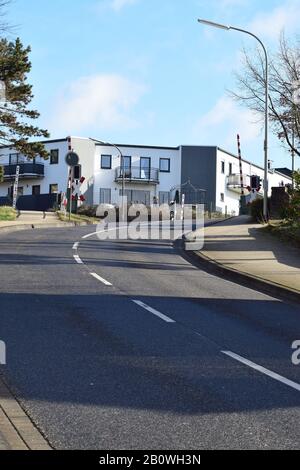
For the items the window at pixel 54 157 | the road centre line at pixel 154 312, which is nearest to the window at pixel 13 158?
the window at pixel 54 157

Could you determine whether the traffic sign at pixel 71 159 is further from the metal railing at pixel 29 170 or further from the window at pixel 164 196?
the window at pixel 164 196

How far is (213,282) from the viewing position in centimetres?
1571

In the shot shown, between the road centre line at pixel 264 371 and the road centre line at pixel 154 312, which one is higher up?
the road centre line at pixel 154 312

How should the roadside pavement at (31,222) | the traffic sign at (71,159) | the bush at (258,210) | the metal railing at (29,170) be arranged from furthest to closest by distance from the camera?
the metal railing at (29,170)
the traffic sign at (71,159)
the bush at (258,210)
the roadside pavement at (31,222)

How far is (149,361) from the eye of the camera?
7.79 m

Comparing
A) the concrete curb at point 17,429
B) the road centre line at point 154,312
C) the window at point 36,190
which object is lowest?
the concrete curb at point 17,429

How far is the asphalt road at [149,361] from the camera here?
220 inches

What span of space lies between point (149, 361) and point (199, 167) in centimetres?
6219

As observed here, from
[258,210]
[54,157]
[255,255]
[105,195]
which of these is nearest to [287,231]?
[255,255]

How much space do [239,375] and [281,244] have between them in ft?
54.4

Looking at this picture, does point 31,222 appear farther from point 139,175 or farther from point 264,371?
point 139,175

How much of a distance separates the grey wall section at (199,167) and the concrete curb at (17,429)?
63.2m

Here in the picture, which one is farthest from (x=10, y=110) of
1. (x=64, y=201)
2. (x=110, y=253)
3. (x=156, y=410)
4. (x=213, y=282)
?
(x=156, y=410)

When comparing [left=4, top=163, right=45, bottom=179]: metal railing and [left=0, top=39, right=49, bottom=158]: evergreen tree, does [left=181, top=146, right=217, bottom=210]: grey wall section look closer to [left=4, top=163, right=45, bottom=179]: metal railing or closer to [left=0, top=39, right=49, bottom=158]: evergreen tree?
[left=4, top=163, right=45, bottom=179]: metal railing
